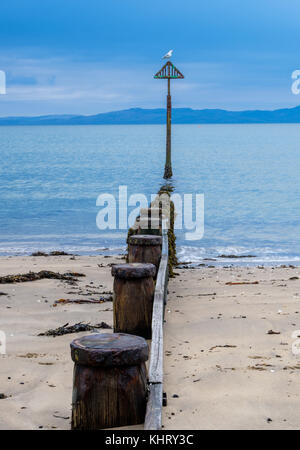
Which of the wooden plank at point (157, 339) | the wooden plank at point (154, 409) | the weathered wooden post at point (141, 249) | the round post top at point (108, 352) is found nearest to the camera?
the wooden plank at point (154, 409)

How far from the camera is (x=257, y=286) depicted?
9.74 metres

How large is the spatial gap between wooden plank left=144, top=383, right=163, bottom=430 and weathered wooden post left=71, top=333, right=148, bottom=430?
0.07 m

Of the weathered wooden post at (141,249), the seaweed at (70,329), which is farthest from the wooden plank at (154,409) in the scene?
the weathered wooden post at (141,249)

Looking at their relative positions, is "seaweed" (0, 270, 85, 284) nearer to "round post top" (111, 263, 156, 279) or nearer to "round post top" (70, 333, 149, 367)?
"round post top" (111, 263, 156, 279)

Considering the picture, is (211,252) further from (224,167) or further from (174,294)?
(224,167)

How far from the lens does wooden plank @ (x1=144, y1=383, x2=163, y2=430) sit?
10.5 ft

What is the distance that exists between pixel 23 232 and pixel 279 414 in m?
21.6

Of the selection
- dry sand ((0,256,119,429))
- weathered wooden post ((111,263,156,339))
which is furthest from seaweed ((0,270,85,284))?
weathered wooden post ((111,263,156,339))

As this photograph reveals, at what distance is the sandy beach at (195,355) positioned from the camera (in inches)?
160

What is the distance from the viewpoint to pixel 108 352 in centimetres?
331

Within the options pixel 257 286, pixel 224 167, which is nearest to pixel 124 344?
pixel 257 286

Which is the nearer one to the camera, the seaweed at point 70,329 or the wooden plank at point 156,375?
the wooden plank at point 156,375

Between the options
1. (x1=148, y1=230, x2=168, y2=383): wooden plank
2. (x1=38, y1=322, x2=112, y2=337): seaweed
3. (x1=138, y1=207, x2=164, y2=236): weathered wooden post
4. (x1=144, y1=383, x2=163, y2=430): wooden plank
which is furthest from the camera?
(x1=138, y1=207, x2=164, y2=236): weathered wooden post

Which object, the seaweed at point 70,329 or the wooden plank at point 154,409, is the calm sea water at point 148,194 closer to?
the seaweed at point 70,329
